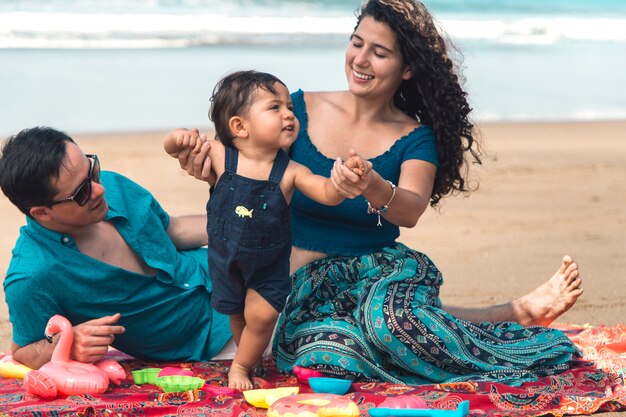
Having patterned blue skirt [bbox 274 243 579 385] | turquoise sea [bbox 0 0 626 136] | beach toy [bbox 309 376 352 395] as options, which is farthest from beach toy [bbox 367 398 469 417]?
turquoise sea [bbox 0 0 626 136]

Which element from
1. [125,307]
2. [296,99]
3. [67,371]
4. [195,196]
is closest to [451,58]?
[296,99]

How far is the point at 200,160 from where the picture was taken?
422 centimetres

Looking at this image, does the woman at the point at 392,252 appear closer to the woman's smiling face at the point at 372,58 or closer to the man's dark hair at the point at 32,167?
the woman's smiling face at the point at 372,58

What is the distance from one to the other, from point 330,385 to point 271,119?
1.04m

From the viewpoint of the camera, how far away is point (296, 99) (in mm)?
4922

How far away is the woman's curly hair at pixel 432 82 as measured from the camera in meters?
4.66

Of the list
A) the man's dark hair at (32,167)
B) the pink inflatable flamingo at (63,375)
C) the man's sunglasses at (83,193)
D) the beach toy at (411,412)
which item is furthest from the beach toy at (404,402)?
the man's dark hair at (32,167)

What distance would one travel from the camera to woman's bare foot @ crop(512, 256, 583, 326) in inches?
196

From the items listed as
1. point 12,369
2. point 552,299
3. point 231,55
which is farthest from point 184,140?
point 231,55

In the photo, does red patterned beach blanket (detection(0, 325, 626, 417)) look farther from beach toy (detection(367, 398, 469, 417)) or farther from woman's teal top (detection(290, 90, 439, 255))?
woman's teal top (detection(290, 90, 439, 255))

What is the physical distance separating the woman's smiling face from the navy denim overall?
0.67m

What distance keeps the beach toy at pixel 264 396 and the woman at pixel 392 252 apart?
336mm

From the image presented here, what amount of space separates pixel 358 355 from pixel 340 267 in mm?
437

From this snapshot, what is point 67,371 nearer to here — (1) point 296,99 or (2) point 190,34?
(1) point 296,99
